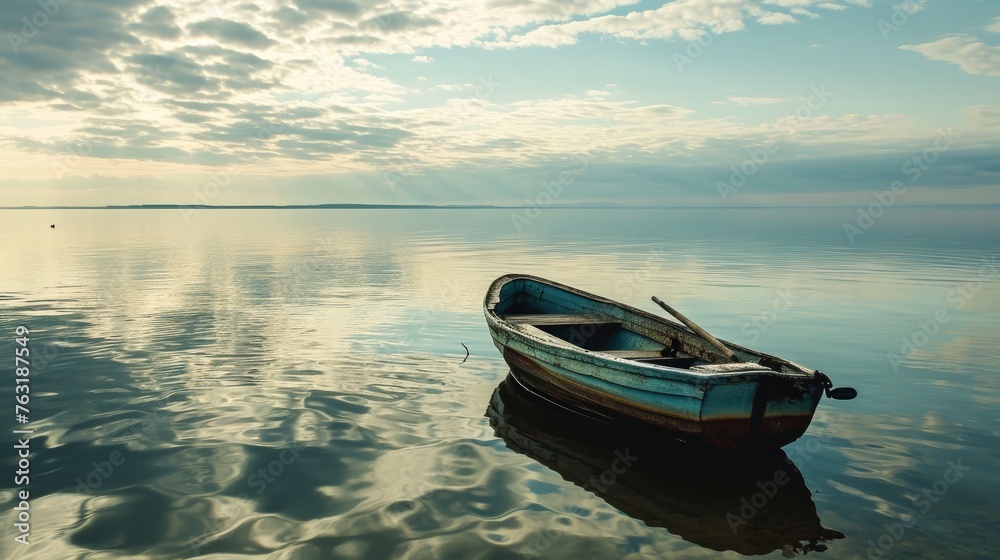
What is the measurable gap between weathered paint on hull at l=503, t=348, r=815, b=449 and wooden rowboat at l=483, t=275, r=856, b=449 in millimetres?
14

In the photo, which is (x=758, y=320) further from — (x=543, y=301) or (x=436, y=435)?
(x=436, y=435)

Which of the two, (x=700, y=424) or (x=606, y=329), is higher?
(x=606, y=329)

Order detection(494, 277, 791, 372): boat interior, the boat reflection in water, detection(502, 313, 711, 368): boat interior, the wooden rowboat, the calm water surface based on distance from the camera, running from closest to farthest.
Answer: the calm water surface < the boat reflection in water < the wooden rowboat < detection(494, 277, 791, 372): boat interior < detection(502, 313, 711, 368): boat interior

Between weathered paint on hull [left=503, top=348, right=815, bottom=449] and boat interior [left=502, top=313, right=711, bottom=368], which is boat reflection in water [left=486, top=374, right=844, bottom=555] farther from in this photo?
boat interior [left=502, top=313, right=711, bottom=368]

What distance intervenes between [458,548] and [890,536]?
5065 mm

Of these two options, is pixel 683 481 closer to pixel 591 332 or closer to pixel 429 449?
pixel 429 449

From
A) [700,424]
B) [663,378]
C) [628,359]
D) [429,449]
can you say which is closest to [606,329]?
[628,359]

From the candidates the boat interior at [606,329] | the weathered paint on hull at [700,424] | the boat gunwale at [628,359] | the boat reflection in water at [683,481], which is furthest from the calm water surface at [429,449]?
the boat interior at [606,329]

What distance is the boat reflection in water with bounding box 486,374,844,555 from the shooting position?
280 inches

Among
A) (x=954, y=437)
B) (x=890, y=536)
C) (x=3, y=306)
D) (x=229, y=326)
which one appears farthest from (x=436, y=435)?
(x=3, y=306)

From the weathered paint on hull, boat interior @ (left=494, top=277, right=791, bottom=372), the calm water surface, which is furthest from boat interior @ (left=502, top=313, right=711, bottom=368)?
the weathered paint on hull

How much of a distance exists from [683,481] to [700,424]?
0.83m

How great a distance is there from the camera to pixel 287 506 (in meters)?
7.42

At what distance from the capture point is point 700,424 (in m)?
8.48
